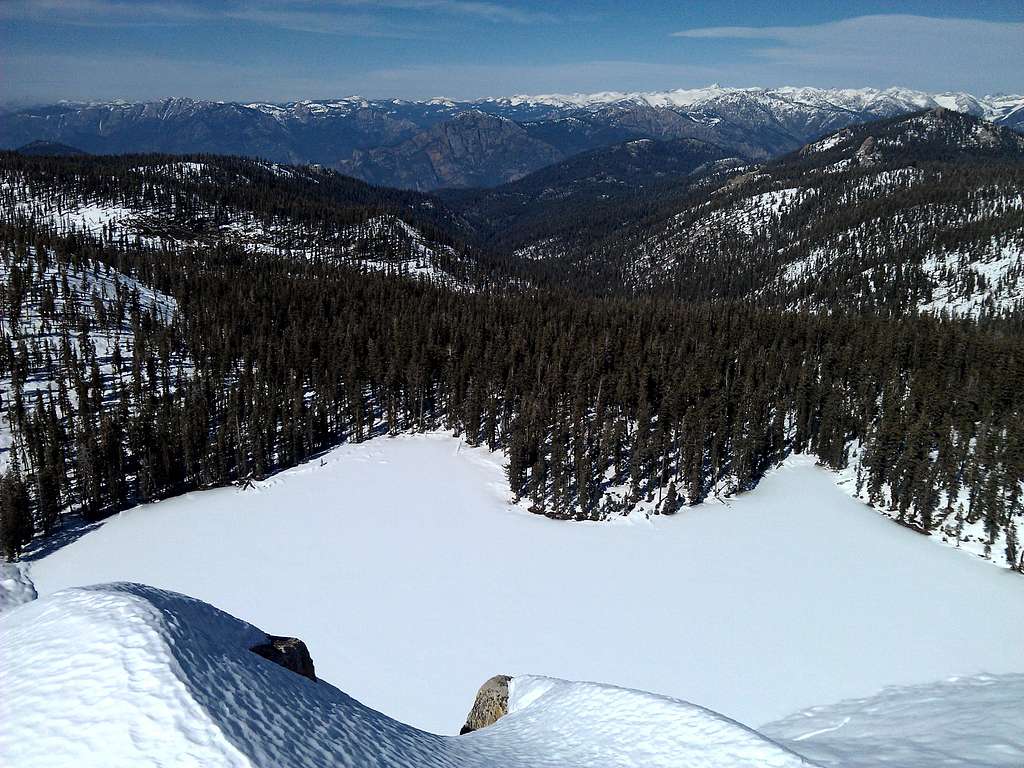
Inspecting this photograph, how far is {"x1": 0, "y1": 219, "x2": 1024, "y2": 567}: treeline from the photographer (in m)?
77.3

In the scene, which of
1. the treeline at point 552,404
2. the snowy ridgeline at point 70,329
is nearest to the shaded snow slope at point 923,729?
the treeline at point 552,404

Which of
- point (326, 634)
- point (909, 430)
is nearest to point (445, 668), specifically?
point (326, 634)

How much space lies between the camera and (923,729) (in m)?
23.6

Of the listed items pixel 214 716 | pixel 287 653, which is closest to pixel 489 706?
pixel 287 653

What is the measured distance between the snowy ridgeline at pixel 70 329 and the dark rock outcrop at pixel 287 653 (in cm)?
9452

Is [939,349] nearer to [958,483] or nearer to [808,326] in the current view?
[808,326]

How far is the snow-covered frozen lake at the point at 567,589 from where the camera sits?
4325 centimetres

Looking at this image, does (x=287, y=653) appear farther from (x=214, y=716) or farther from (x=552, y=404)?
(x=552, y=404)

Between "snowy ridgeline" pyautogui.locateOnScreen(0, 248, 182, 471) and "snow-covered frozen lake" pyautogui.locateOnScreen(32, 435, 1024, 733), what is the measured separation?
150 feet

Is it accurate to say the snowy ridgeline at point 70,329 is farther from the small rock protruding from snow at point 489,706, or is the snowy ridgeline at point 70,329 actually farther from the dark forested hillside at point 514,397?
the small rock protruding from snow at point 489,706

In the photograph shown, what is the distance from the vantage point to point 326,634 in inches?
1859

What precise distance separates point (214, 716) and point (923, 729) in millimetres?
28258

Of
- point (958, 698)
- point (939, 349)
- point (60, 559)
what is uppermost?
point (939, 349)

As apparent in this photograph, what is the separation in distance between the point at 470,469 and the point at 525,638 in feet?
135
